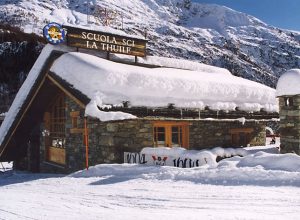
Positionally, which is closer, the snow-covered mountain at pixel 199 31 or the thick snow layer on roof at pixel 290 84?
the thick snow layer on roof at pixel 290 84

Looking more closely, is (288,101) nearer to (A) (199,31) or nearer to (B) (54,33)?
(B) (54,33)

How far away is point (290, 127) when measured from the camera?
938 cm

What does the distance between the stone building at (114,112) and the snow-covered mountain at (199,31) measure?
4566 cm

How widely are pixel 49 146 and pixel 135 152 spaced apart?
227 inches

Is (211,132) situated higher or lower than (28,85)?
lower

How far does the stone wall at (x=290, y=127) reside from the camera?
9.22 m

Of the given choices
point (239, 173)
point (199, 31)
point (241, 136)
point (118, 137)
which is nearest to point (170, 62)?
point (241, 136)

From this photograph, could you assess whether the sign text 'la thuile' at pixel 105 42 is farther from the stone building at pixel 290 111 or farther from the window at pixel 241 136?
the stone building at pixel 290 111

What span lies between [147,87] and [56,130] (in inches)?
192

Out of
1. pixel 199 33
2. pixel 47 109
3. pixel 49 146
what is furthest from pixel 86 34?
pixel 199 33

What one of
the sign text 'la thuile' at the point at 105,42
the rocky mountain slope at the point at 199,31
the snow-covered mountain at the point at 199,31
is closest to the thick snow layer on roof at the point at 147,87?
the sign text 'la thuile' at the point at 105,42

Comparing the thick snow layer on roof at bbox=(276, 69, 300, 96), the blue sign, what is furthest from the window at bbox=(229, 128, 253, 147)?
the blue sign

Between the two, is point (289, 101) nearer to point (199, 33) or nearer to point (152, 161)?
point (152, 161)

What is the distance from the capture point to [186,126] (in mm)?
12453
